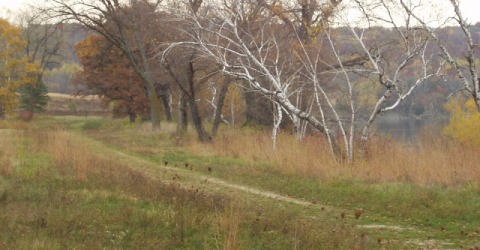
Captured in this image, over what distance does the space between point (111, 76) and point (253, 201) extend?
115 ft

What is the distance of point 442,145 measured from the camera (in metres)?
A: 15.3

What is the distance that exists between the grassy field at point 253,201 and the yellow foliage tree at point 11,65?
107 ft

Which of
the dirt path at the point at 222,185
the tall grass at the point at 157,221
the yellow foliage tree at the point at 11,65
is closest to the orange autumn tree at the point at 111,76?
the yellow foliage tree at the point at 11,65

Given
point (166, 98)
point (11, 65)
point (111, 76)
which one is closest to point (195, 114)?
point (166, 98)

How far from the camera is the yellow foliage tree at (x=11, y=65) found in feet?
152

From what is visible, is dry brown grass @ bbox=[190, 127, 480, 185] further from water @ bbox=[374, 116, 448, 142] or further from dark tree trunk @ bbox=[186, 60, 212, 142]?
dark tree trunk @ bbox=[186, 60, 212, 142]

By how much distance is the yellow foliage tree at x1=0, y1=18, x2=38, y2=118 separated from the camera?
152ft

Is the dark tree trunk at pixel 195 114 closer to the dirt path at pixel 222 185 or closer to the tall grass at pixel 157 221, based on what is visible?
the dirt path at pixel 222 185

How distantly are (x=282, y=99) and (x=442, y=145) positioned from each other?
4.80 metres

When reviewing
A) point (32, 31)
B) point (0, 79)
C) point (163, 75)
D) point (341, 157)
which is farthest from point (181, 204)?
point (32, 31)

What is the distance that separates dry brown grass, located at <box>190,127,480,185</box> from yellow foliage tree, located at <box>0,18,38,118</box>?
35115mm

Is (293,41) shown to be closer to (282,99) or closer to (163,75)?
(282,99)

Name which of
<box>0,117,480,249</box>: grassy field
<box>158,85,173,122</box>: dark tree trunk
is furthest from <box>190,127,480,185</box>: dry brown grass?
<box>158,85,173,122</box>: dark tree trunk

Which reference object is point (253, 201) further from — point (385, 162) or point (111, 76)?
point (111, 76)
